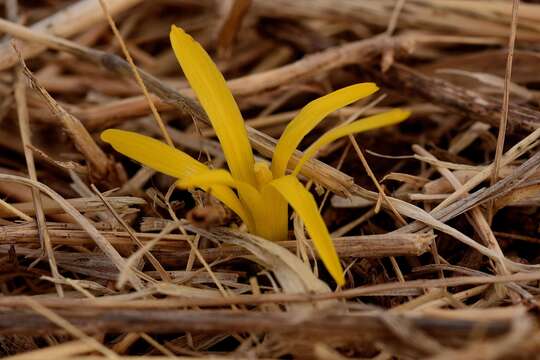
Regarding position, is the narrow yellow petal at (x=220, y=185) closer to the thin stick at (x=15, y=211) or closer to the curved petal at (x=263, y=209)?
the curved petal at (x=263, y=209)

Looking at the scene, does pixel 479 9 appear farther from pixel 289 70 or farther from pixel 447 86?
pixel 289 70

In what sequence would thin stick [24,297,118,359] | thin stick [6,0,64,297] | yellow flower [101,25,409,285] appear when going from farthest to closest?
thin stick [6,0,64,297]
yellow flower [101,25,409,285]
thin stick [24,297,118,359]

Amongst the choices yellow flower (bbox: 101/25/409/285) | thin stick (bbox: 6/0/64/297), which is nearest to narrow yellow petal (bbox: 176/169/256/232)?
yellow flower (bbox: 101/25/409/285)

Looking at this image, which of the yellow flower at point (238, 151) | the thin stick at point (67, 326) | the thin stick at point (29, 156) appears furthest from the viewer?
the thin stick at point (29, 156)

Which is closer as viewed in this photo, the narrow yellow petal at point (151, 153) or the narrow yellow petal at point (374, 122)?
the narrow yellow petal at point (374, 122)

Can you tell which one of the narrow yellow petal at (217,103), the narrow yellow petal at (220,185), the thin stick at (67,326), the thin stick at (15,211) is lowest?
the thin stick at (67,326)

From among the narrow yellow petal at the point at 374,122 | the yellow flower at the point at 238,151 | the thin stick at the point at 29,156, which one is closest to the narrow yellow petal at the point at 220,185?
the yellow flower at the point at 238,151

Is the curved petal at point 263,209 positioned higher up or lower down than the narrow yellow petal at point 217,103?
lower down

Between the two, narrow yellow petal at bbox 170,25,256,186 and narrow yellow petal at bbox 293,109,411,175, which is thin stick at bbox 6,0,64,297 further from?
narrow yellow petal at bbox 293,109,411,175
